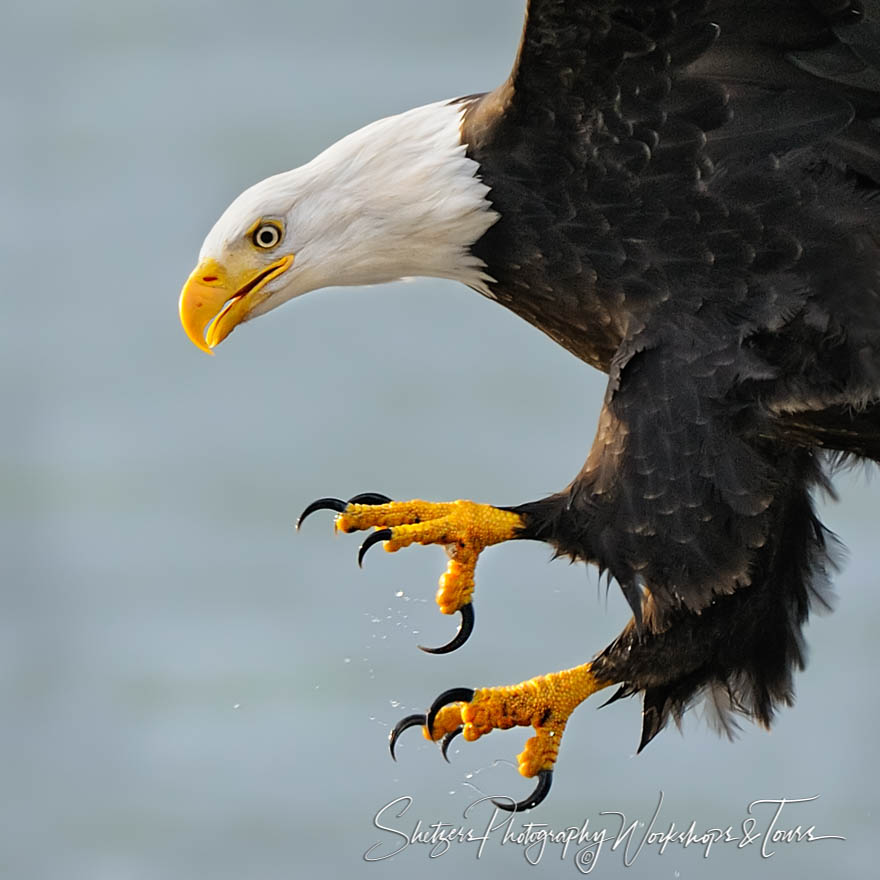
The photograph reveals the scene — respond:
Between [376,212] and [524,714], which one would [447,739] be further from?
[376,212]

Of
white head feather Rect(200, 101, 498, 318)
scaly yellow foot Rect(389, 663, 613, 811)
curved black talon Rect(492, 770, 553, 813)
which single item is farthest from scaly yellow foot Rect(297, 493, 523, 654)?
white head feather Rect(200, 101, 498, 318)

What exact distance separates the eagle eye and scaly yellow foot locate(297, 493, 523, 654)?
64cm

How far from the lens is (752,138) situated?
345 centimetres

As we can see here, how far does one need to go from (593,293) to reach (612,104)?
351 mm

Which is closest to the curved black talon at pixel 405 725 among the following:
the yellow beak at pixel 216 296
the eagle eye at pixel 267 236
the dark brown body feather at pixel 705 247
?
the dark brown body feather at pixel 705 247

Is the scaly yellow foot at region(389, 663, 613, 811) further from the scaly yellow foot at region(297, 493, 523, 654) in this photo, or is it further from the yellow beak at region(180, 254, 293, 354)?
the yellow beak at region(180, 254, 293, 354)

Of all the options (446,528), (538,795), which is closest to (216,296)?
(446,528)

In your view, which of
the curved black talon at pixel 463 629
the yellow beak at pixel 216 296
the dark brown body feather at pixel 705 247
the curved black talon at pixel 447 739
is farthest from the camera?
the yellow beak at pixel 216 296

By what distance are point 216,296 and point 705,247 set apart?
1.04m

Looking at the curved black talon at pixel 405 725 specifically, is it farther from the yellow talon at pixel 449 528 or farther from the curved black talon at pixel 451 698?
the yellow talon at pixel 449 528

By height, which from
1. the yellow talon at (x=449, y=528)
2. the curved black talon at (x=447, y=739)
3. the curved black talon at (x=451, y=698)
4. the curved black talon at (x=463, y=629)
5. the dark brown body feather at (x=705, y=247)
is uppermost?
the dark brown body feather at (x=705, y=247)

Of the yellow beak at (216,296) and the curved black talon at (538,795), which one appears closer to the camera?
the curved black talon at (538,795)

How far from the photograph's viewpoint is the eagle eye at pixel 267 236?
389 centimetres

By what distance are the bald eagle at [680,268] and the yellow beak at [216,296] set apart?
20.0 inches
